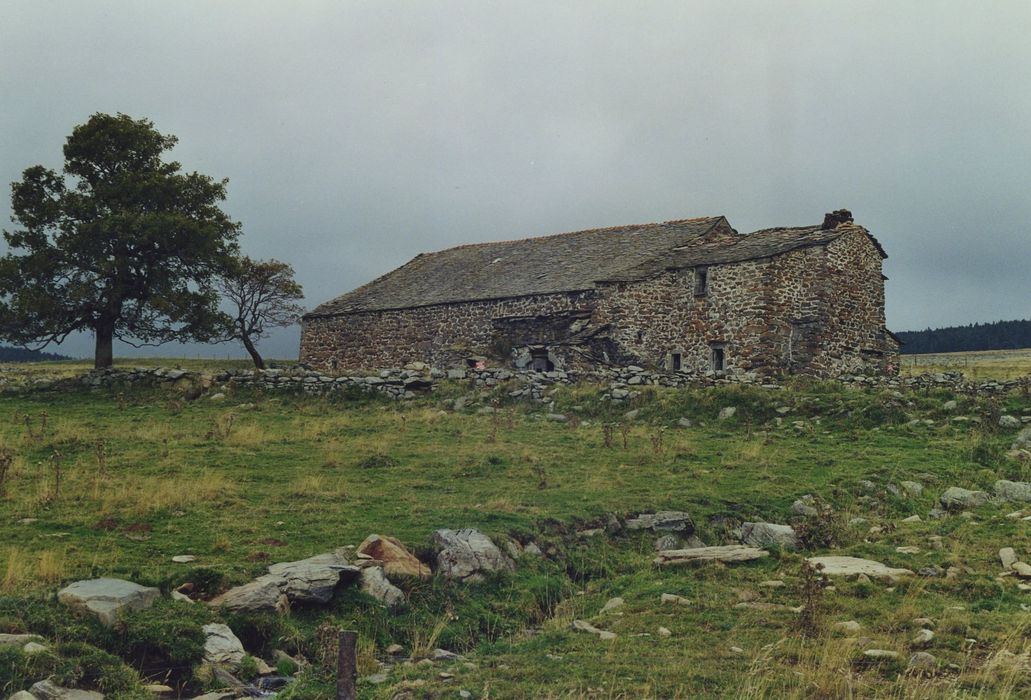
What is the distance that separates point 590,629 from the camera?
8164 millimetres

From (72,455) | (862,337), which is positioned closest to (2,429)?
(72,455)

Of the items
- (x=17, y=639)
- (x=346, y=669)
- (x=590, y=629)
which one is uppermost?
(x=346, y=669)

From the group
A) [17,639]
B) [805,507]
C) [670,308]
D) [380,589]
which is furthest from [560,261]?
[17,639]

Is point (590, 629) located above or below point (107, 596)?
below

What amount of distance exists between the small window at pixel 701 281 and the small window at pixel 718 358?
2.15 metres

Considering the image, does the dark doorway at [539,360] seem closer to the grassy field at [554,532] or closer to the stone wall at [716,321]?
the stone wall at [716,321]

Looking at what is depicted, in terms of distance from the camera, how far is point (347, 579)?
8977 millimetres

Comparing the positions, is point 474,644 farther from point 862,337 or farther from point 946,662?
point 862,337

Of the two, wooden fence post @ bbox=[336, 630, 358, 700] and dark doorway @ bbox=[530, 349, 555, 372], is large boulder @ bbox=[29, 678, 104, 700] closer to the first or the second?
wooden fence post @ bbox=[336, 630, 358, 700]

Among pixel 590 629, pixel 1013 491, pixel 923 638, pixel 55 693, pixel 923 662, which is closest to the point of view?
pixel 55 693

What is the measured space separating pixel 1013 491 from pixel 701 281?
1927cm

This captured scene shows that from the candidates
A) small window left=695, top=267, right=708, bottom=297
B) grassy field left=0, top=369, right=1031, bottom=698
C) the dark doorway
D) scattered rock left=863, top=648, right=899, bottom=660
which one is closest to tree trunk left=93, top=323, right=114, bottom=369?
grassy field left=0, top=369, right=1031, bottom=698

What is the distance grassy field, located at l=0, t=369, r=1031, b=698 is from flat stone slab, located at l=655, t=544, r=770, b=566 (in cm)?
36

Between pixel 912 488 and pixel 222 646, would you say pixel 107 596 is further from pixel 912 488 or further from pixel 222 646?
pixel 912 488
